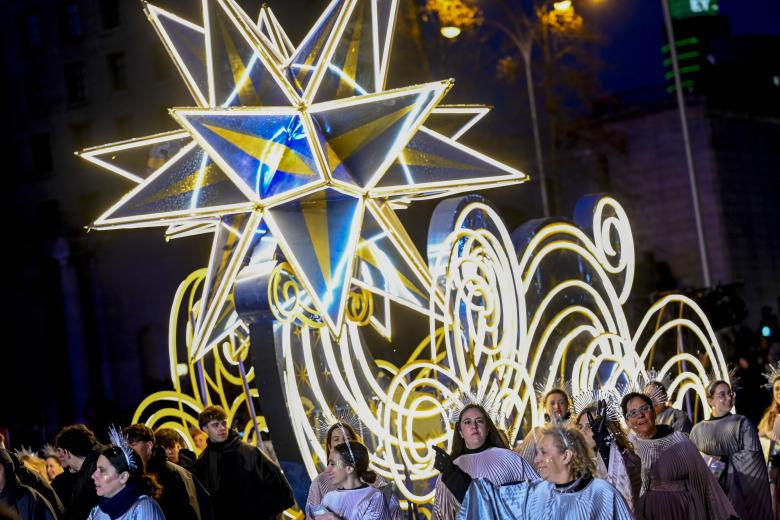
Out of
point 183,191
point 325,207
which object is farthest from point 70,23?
point 325,207

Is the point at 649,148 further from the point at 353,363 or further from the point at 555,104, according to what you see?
the point at 353,363

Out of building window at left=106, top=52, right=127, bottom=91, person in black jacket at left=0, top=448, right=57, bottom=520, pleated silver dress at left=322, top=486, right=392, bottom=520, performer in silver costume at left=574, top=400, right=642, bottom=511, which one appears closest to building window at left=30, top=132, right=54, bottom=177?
building window at left=106, top=52, right=127, bottom=91

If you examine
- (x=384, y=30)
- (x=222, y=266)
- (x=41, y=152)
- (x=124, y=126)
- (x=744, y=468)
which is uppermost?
(x=124, y=126)

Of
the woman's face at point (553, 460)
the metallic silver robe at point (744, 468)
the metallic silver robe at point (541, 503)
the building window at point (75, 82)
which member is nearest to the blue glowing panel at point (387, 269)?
the metallic silver robe at point (744, 468)

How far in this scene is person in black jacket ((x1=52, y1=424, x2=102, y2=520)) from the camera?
9.16 metres

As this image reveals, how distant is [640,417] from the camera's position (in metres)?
10.4

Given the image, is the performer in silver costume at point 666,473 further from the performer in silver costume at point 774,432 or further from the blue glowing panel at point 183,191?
the blue glowing panel at point 183,191

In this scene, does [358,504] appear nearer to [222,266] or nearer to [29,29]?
[222,266]

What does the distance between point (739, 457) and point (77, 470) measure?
20.9 feet

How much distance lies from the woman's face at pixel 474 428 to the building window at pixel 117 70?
39.4m

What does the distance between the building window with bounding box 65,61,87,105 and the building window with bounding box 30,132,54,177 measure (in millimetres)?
1982

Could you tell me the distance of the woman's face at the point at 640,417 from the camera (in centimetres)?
1043

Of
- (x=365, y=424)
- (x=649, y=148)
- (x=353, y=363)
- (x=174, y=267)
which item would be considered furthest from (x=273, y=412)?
(x=174, y=267)

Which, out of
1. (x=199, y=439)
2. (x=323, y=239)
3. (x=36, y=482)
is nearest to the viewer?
(x=36, y=482)
